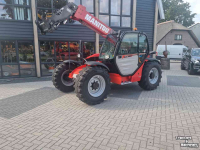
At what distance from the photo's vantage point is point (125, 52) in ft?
19.1

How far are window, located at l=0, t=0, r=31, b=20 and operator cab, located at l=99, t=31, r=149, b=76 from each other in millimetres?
5777

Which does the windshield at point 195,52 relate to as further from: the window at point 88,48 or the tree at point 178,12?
the tree at point 178,12

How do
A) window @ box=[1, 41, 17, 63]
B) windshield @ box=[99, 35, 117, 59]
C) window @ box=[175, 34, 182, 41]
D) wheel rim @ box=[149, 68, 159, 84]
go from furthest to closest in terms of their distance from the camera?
1. window @ box=[175, 34, 182, 41]
2. window @ box=[1, 41, 17, 63]
3. wheel rim @ box=[149, 68, 159, 84]
4. windshield @ box=[99, 35, 117, 59]

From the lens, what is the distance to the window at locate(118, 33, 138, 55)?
5.70 metres

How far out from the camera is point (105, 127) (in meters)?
3.65

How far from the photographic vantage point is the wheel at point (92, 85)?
15.4 feet

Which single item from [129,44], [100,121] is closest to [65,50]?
[129,44]

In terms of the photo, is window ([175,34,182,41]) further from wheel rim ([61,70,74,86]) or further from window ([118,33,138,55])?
wheel rim ([61,70,74,86])

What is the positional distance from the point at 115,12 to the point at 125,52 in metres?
6.29

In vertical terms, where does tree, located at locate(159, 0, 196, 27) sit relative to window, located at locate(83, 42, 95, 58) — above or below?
above

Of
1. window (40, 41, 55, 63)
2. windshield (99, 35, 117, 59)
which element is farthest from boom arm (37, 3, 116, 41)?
window (40, 41, 55, 63)

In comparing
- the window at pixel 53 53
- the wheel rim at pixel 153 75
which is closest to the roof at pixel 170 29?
the window at pixel 53 53

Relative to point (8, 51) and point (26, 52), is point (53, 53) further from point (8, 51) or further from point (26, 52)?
point (8, 51)

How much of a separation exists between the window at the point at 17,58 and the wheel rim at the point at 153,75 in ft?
22.5
